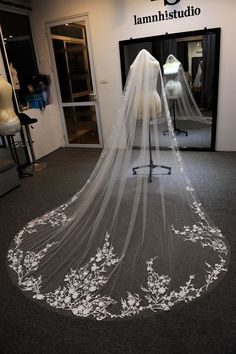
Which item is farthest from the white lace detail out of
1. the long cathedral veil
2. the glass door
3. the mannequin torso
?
the glass door

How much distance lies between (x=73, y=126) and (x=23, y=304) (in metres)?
4.10

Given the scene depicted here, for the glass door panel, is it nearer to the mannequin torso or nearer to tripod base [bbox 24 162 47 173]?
tripod base [bbox 24 162 47 173]

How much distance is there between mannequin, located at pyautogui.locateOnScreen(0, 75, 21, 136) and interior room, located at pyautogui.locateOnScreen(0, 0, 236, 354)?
1cm

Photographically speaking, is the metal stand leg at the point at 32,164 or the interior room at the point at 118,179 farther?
the metal stand leg at the point at 32,164

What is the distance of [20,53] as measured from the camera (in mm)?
4617

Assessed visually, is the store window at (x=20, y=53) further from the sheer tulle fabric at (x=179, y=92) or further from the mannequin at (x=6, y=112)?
the sheer tulle fabric at (x=179, y=92)

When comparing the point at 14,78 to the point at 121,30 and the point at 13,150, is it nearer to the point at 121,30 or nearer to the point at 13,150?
the point at 13,150

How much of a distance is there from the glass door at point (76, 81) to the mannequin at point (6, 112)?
66.1 inches

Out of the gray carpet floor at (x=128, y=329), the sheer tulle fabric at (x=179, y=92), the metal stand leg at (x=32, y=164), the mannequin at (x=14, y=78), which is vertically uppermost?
the mannequin at (x=14, y=78)

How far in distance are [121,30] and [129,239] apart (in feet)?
11.7

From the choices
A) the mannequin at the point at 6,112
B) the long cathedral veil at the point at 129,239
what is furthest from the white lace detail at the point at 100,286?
the mannequin at the point at 6,112

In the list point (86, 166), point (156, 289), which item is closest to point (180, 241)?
point (156, 289)

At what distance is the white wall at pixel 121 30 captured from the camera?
386cm

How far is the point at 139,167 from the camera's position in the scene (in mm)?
2912
